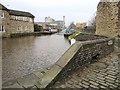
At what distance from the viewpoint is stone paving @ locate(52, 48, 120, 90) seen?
521 cm

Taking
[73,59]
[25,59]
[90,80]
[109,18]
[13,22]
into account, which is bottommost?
[25,59]

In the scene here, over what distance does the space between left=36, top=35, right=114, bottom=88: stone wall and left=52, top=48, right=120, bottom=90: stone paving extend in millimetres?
213

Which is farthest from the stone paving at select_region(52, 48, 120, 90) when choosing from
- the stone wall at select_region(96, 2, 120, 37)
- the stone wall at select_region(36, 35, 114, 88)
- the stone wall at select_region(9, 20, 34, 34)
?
the stone wall at select_region(9, 20, 34, 34)

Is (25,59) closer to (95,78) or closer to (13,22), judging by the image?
(95,78)

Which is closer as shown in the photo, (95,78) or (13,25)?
(95,78)

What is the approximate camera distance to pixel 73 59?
621 centimetres

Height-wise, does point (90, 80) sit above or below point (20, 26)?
below

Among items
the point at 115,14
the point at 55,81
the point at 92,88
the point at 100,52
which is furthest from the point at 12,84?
the point at 115,14

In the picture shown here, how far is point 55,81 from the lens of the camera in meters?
5.56

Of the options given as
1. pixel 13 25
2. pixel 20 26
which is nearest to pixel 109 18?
pixel 13 25

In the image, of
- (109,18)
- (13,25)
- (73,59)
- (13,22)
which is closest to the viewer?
(73,59)

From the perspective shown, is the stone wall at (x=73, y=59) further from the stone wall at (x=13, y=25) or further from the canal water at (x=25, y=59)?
the stone wall at (x=13, y=25)

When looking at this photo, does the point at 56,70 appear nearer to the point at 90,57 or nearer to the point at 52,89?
the point at 52,89

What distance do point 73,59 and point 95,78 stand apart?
1093 millimetres
